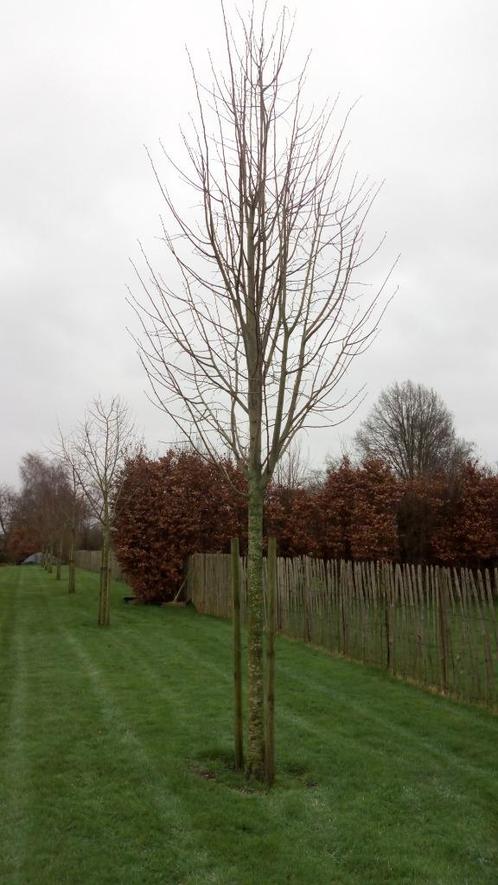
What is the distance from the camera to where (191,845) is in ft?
13.4

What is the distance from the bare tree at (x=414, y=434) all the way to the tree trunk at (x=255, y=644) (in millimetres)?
30256

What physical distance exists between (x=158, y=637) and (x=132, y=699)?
5.50m

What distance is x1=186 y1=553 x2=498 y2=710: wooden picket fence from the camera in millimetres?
8188

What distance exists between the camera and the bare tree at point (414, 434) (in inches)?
1420

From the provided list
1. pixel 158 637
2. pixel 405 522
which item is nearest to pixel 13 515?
pixel 405 522

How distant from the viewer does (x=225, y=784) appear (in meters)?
5.18

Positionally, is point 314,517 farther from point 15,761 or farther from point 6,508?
point 6,508

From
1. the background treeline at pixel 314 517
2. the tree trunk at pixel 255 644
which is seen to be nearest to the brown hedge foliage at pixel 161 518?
the background treeline at pixel 314 517

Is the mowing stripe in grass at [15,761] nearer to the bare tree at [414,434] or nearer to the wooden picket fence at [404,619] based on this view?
the wooden picket fence at [404,619]

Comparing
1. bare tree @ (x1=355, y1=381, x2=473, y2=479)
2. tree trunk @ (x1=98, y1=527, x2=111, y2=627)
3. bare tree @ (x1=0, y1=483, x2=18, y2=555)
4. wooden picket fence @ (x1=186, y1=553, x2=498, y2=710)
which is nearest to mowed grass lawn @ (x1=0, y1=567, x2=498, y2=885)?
wooden picket fence @ (x1=186, y1=553, x2=498, y2=710)

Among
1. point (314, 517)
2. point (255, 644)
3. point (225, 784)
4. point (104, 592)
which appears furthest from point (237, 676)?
point (314, 517)

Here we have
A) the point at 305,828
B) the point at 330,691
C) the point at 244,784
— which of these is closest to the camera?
the point at 305,828

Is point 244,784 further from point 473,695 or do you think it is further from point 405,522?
point 405,522

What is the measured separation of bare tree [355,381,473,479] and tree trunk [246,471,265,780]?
30.3 m
